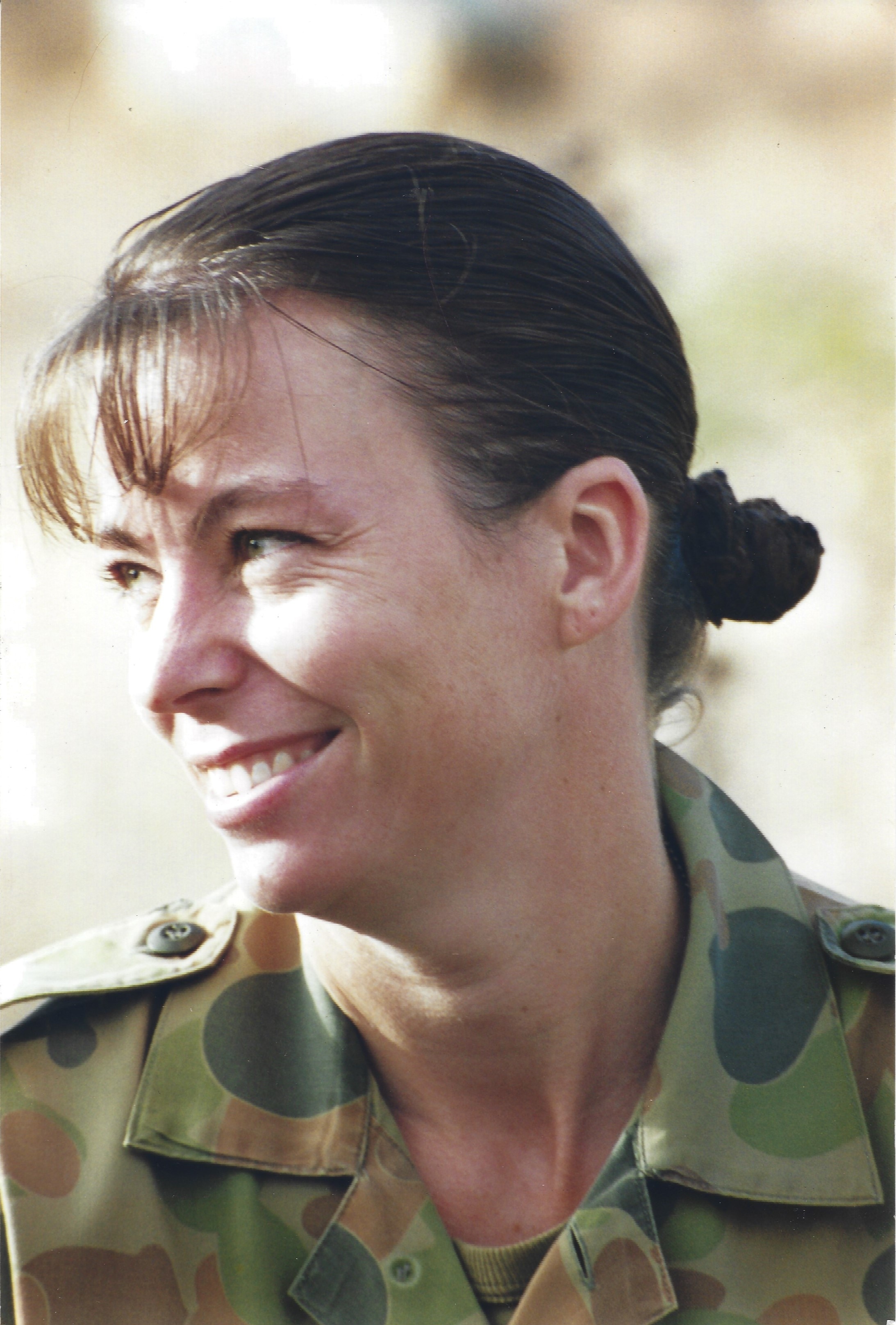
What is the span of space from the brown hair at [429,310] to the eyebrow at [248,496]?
0.08 metres

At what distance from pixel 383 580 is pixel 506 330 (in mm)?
425

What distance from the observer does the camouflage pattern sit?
5.50 ft

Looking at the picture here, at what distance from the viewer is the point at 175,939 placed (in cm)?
202

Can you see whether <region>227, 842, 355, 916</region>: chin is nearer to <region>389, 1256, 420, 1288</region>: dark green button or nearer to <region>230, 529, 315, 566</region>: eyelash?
<region>230, 529, 315, 566</region>: eyelash

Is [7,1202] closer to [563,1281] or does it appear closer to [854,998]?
[563,1281]

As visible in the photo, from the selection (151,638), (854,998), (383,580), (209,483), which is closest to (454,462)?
(383,580)

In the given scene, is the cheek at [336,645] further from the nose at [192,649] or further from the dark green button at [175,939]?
the dark green button at [175,939]

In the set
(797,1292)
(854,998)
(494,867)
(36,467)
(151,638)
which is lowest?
(797,1292)

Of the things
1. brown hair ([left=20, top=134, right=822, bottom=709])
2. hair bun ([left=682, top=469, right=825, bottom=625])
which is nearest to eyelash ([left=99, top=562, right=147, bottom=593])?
brown hair ([left=20, top=134, right=822, bottom=709])

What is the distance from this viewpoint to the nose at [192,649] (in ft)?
5.22

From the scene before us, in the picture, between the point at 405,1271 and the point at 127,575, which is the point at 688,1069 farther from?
the point at 127,575

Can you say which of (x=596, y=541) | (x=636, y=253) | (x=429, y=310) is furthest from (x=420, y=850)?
(x=636, y=253)

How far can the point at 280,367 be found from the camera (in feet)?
5.28

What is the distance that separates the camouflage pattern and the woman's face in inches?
14.1
